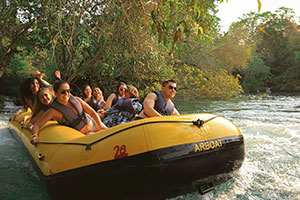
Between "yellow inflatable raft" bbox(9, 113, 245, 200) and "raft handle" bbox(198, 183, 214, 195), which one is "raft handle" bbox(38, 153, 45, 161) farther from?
"raft handle" bbox(198, 183, 214, 195)

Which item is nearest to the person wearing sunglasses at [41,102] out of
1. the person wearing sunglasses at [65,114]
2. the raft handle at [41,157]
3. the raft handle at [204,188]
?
the person wearing sunglasses at [65,114]

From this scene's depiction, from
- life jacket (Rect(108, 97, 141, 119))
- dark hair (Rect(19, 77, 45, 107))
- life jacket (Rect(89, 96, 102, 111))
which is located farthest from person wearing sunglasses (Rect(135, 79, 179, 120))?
life jacket (Rect(89, 96, 102, 111))

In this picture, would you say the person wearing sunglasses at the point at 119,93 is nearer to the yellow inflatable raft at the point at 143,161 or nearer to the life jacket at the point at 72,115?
the life jacket at the point at 72,115

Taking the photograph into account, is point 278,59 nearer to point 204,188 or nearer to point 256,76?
point 256,76

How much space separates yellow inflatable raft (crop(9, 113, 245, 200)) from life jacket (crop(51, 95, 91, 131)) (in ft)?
1.54

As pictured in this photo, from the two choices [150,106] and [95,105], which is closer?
[150,106]

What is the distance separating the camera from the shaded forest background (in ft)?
10.2

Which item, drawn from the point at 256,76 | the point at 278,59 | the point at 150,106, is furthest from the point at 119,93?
the point at 278,59

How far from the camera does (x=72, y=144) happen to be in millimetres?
2312

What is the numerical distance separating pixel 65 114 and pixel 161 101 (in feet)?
3.94

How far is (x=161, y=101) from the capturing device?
10.6 feet

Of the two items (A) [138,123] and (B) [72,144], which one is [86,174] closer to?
(B) [72,144]

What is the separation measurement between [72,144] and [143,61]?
20.8ft

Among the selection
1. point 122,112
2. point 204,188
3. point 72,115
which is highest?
point 72,115
